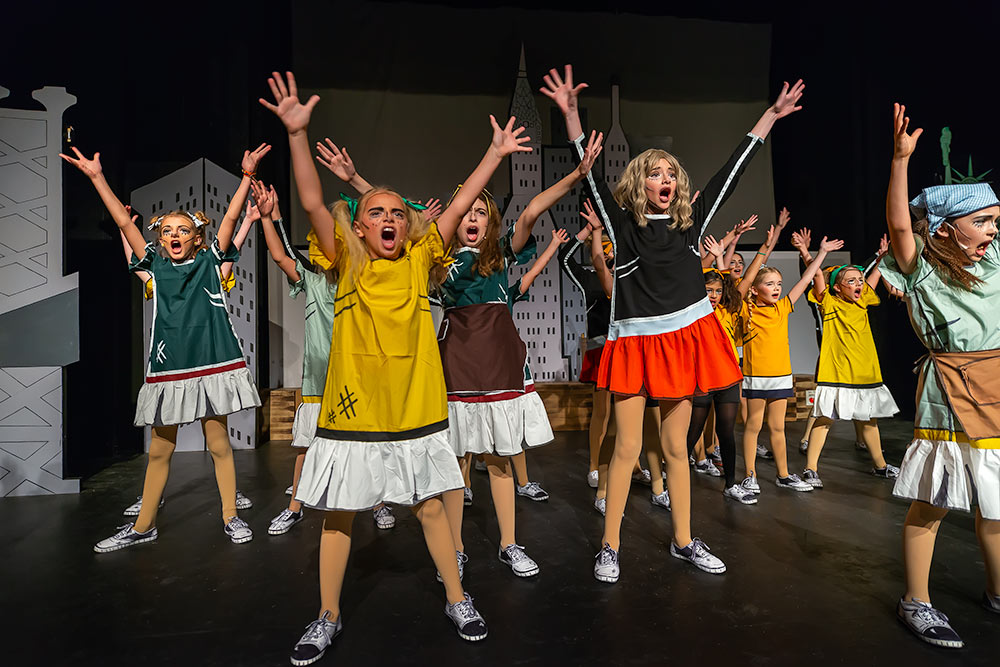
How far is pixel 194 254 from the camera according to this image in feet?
9.19

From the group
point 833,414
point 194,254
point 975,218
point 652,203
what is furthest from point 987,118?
point 194,254

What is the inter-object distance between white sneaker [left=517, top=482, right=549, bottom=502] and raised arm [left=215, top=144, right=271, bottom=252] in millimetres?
2079

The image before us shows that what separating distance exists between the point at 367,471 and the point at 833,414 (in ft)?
10.5

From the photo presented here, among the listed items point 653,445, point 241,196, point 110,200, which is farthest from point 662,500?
point 110,200

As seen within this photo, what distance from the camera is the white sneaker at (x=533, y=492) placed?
331 centimetres

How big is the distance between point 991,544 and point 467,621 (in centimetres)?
168

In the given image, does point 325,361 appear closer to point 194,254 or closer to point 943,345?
point 194,254

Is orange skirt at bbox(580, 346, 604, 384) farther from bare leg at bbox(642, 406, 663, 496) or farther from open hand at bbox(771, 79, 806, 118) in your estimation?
open hand at bbox(771, 79, 806, 118)

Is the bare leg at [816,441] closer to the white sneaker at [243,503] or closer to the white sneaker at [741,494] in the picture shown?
the white sneaker at [741,494]

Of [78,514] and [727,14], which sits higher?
[727,14]

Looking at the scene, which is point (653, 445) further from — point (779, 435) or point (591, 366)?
point (779, 435)

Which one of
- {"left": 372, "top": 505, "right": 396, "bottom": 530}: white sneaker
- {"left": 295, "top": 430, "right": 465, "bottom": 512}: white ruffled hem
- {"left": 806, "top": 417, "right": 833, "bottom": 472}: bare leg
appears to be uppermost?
{"left": 295, "top": 430, "right": 465, "bottom": 512}: white ruffled hem

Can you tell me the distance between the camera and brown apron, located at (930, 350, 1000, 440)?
1.72 meters

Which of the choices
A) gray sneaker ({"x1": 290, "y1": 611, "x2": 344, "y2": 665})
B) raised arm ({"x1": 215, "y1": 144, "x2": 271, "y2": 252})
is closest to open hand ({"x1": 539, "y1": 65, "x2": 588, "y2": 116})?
raised arm ({"x1": 215, "y1": 144, "x2": 271, "y2": 252})
